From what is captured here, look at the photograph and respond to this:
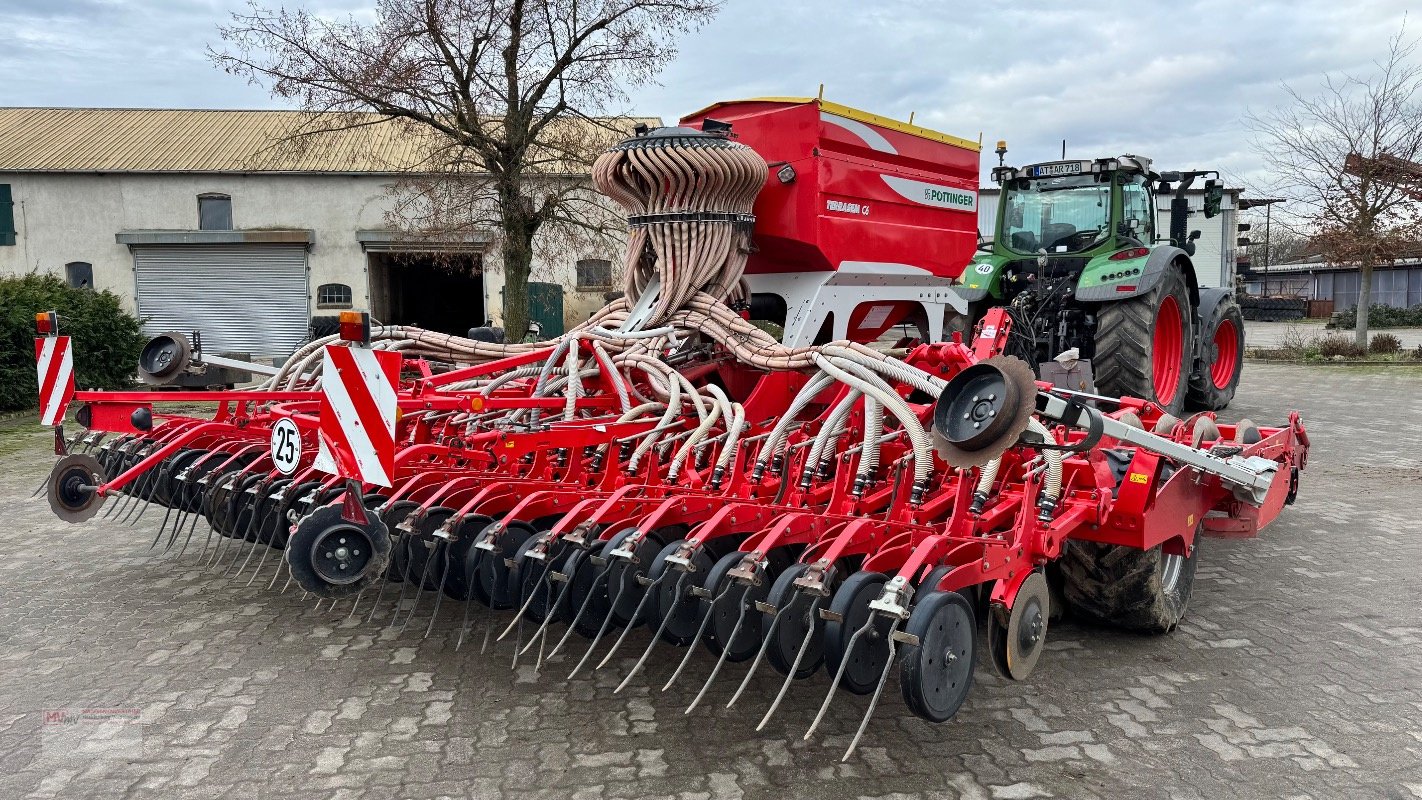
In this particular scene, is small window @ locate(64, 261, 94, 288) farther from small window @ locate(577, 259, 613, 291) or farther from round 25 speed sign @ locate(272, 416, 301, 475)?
round 25 speed sign @ locate(272, 416, 301, 475)

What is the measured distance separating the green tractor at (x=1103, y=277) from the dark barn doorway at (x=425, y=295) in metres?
12.8

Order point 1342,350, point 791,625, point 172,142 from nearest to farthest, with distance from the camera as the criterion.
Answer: point 791,625 < point 1342,350 < point 172,142

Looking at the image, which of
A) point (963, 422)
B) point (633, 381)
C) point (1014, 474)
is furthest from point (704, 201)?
point (963, 422)

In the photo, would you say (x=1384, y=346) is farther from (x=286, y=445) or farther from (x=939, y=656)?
(x=286, y=445)

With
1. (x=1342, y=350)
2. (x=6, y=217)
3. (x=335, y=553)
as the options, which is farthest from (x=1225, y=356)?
(x=6, y=217)

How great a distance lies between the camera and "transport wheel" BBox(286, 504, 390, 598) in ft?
9.14

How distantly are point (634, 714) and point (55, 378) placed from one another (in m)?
2.89

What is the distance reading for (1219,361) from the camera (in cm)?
953

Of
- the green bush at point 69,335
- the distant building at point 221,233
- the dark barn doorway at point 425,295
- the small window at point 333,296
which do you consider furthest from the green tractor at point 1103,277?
the small window at point 333,296

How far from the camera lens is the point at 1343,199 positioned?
16469 millimetres

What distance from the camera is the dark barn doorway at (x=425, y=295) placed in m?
19.7

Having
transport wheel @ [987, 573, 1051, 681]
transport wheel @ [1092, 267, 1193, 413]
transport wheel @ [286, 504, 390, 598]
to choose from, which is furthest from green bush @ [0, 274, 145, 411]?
transport wheel @ [987, 573, 1051, 681]

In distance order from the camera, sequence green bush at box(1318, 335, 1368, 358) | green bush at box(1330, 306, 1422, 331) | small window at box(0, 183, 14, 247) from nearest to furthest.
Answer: green bush at box(1318, 335, 1368, 358)
small window at box(0, 183, 14, 247)
green bush at box(1330, 306, 1422, 331)

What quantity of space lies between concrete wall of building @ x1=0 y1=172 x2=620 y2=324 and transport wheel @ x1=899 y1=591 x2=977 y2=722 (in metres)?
16.5
